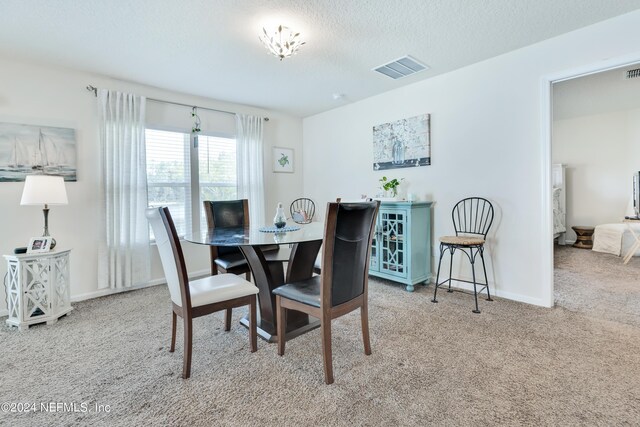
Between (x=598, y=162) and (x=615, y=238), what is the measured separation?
5.18 ft

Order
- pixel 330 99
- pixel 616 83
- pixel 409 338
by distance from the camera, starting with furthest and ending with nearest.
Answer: pixel 330 99, pixel 616 83, pixel 409 338

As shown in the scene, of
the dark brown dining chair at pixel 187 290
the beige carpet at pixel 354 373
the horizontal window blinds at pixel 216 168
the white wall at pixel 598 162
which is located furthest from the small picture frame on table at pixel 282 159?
the white wall at pixel 598 162

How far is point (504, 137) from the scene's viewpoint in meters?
2.90

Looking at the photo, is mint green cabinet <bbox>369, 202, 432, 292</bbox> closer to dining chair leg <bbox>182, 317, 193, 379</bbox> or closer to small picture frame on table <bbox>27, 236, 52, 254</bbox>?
dining chair leg <bbox>182, 317, 193, 379</bbox>

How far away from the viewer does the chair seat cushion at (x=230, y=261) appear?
2.52 m

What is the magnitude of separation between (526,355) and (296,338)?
4.97ft

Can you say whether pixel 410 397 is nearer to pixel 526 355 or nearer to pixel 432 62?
pixel 526 355

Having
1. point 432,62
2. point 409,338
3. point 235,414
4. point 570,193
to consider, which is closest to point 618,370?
point 409,338

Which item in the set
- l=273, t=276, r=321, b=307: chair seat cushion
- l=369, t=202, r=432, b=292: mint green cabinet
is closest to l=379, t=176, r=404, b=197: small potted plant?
l=369, t=202, r=432, b=292: mint green cabinet

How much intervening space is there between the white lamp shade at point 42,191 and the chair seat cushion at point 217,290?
1679mm

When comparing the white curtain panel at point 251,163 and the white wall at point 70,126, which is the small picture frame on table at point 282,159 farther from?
the white wall at point 70,126

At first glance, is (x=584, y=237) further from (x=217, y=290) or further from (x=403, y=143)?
(x=217, y=290)

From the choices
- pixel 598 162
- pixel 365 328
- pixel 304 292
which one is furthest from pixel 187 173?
pixel 598 162

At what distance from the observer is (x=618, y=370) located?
5.65 ft
